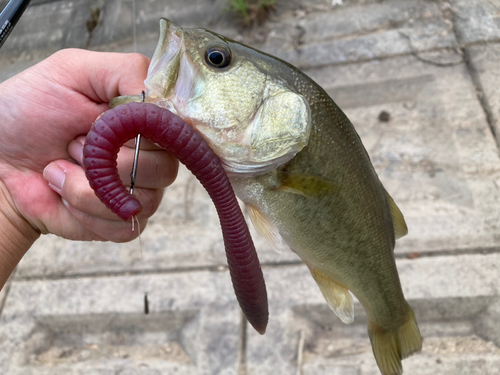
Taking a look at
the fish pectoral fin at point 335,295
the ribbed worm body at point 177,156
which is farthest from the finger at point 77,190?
the fish pectoral fin at point 335,295

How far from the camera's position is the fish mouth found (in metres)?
0.90

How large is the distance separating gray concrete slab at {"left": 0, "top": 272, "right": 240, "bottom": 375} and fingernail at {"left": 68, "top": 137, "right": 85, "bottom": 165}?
1.10 metres

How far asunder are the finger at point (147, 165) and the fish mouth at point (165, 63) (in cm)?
27

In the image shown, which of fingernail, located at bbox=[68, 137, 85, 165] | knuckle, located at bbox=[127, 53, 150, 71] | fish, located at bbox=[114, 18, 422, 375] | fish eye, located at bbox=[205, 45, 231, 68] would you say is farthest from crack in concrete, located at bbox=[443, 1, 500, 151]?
fingernail, located at bbox=[68, 137, 85, 165]

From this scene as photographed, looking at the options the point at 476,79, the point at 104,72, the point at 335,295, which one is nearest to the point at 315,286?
the point at 335,295

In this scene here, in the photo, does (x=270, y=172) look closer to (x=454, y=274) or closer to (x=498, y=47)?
(x=454, y=274)

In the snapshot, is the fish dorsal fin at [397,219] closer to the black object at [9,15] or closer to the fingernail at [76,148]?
the fingernail at [76,148]

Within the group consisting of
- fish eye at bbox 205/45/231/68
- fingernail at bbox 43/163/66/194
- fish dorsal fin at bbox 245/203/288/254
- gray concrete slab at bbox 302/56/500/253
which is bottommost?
gray concrete slab at bbox 302/56/500/253

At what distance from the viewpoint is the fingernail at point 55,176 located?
1.18 meters

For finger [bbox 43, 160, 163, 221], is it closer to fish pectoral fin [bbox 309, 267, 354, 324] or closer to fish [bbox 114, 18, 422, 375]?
fish [bbox 114, 18, 422, 375]

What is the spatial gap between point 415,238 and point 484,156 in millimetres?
704

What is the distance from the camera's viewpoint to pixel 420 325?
188cm

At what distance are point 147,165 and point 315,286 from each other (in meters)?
1.19

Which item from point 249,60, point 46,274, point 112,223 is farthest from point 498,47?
point 46,274
